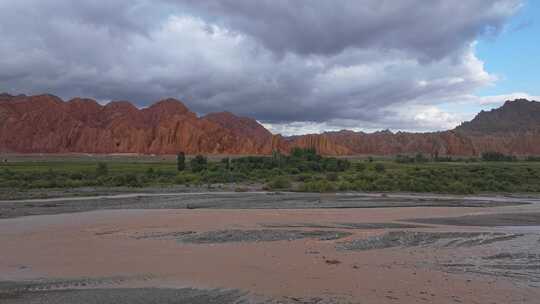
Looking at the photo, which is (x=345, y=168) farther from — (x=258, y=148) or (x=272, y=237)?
(x=258, y=148)

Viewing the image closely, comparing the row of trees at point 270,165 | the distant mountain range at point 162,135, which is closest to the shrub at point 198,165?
the row of trees at point 270,165

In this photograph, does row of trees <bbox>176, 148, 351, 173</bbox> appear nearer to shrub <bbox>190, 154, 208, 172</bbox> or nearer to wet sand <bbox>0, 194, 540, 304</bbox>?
shrub <bbox>190, 154, 208, 172</bbox>

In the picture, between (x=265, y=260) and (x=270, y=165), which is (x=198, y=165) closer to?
(x=270, y=165)

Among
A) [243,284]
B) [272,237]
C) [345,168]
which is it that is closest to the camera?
[243,284]

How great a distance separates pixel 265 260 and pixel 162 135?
133464 mm

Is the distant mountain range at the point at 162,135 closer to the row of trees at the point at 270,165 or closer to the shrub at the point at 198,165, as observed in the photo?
the row of trees at the point at 270,165

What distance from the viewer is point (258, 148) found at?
479 ft

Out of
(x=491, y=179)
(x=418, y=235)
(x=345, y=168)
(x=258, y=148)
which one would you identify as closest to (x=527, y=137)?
(x=258, y=148)

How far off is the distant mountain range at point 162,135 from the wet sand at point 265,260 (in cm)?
11873

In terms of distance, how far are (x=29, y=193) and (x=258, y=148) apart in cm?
11228

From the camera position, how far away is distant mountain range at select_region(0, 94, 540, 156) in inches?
5502

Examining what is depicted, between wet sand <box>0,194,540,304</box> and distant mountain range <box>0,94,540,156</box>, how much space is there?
4674 inches

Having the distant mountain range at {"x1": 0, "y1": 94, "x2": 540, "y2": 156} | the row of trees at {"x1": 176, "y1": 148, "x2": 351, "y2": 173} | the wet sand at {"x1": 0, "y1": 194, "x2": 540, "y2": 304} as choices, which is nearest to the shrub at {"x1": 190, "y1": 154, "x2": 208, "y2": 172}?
the row of trees at {"x1": 176, "y1": 148, "x2": 351, "y2": 173}

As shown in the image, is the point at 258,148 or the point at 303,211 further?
the point at 258,148
